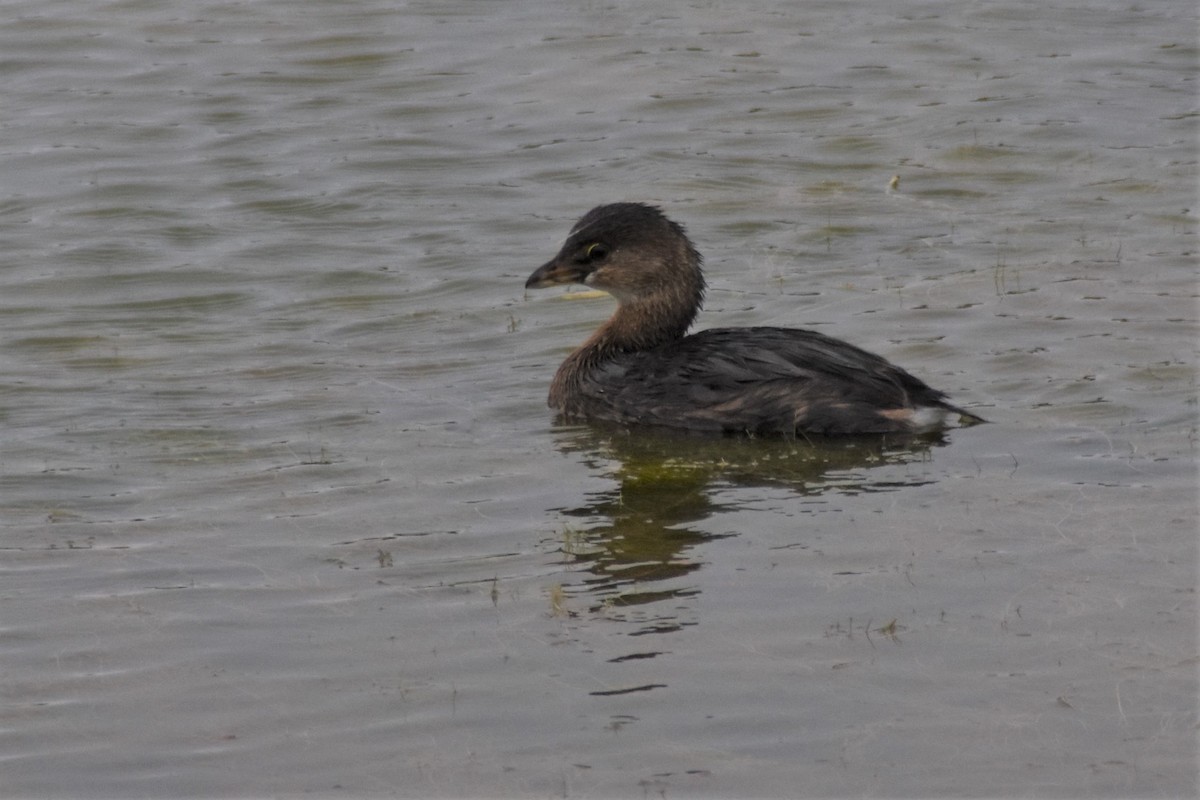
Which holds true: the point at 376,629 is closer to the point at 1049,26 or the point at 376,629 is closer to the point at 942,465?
the point at 942,465

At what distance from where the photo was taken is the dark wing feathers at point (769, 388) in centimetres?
1006

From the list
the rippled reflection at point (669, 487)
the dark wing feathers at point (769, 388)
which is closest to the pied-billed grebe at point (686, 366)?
the dark wing feathers at point (769, 388)

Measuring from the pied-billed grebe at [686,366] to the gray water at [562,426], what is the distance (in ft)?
0.63

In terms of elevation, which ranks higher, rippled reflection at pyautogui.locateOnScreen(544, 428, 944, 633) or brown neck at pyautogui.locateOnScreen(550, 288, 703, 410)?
brown neck at pyautogui.locateOnScreen(550, 288, 703, 410)

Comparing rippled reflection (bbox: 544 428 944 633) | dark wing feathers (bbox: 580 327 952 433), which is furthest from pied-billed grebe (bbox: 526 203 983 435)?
rippled reflection (bbox: 544 428 944 633)

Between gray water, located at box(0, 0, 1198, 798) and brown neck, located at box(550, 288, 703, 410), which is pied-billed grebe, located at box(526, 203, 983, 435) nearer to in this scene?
brown neck, located at box(550, 288, 703, 410)

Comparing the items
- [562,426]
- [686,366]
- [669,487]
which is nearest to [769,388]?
[686,366]

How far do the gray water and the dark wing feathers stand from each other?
0.18 metres

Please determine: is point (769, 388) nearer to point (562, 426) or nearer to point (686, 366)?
point (686, 366)

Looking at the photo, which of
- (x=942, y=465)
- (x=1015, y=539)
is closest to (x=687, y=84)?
(x=942, y=465)

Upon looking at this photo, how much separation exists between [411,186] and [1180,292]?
20.9 feet

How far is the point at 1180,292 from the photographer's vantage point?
12.5 metres

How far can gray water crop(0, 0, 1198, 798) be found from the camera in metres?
6.55

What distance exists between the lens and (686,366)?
10477 mm
